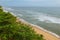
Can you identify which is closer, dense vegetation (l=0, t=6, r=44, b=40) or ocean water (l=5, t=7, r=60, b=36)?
dense vegetation (l=0, t=6, r=44, b=40)

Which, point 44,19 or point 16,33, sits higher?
point 16,33

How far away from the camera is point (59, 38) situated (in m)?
19.4

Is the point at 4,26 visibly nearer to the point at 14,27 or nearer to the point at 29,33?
the point at 14,27

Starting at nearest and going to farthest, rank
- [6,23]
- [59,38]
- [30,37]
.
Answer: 1. [30,37]
2. [6,23]
3. [59,38]

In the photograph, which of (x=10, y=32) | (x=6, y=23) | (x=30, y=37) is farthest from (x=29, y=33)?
(x=6, y=23)

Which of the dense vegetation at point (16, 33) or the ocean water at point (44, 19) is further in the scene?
the ocean water at point (44, 19)

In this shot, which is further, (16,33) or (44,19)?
(44,19)

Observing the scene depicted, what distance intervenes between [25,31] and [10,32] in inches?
31.2

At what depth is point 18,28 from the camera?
514 inches

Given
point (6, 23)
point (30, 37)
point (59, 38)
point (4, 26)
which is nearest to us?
point (30, 37)

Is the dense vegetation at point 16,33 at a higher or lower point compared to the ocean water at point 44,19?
higher

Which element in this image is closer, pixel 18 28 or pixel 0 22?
pixel 18 28

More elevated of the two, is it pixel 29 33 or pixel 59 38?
pixel 29 33

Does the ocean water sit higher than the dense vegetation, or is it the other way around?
the dense vegetation
